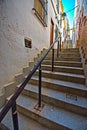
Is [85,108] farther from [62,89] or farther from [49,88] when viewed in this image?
[49,88]

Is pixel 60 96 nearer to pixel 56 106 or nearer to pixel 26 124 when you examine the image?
pixel 56 106

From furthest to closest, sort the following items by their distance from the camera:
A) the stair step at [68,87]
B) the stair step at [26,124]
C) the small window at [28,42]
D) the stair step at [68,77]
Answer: the small window at [28,42] < the stair step at [68,77] < the stair step at [68,87] < the stair step at [26,124]

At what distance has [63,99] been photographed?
1972 mm

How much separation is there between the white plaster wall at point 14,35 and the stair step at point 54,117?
69cm

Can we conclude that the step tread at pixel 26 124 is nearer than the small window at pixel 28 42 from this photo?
Yes

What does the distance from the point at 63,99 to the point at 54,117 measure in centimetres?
37

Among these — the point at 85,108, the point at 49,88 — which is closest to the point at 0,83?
the point at 49,88

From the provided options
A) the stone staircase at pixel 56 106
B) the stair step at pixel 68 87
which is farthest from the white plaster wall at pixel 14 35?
the stair step at pixel 68 87

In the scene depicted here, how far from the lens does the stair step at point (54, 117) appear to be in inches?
61.3

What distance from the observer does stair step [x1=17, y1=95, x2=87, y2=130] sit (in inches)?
61.3

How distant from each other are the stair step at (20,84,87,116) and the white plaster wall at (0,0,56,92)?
62cm

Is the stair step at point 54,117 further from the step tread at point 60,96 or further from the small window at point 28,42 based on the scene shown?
the small window at point 28,42

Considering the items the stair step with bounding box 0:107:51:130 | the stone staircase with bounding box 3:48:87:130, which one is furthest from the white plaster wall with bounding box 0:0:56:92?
the stair step with bounding box 0:107:51:130

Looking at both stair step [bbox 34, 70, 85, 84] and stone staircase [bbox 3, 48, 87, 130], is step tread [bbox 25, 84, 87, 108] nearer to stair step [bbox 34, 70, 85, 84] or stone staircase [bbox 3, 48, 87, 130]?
stone staircase [bbox 3, 48, 87, 130]
